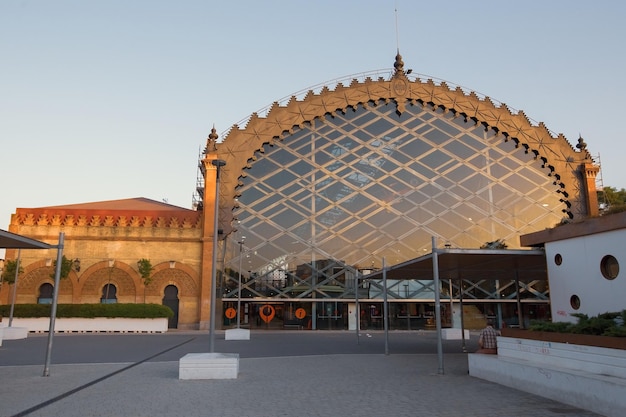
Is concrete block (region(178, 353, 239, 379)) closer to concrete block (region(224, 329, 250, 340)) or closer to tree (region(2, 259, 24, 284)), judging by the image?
concrete block (region(224, 329, 250, 340))

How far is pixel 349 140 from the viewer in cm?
4588

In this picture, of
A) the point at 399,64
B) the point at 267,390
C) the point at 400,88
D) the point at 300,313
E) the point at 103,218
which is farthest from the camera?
the point at 399,64

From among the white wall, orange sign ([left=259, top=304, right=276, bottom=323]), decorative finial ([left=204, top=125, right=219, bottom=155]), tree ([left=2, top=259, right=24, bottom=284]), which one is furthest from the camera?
decorative finial ([left=204, top=125, right=219, bottom=155])

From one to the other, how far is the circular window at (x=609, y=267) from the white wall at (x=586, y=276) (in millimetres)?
112

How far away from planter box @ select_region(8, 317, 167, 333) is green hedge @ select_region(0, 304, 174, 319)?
0.30m

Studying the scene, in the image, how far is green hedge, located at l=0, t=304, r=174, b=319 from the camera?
1414 inches

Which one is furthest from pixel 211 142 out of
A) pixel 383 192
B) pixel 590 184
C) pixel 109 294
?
pixel 590 184

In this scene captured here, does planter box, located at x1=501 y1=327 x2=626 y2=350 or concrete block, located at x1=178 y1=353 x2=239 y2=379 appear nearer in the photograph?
planter box, located at x1=501 y1=327 x2=626 y2=350

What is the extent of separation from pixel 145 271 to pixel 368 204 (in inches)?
790

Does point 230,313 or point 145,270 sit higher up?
point 145,270

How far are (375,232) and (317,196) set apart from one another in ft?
20.1

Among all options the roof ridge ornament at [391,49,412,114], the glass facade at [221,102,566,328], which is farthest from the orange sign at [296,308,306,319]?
the roof ridge ornament at [391,49,412,114]

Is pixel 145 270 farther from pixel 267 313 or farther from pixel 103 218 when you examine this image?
pixel 267 313

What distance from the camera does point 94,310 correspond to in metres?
36.3
